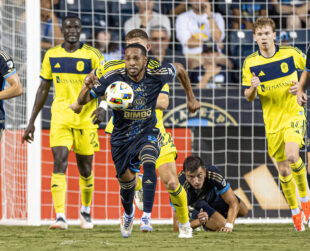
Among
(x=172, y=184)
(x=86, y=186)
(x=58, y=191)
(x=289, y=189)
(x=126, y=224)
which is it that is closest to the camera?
(x=172, y=184)

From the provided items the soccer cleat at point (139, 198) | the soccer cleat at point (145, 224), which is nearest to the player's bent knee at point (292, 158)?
the soccer cleat at point (145, 224)

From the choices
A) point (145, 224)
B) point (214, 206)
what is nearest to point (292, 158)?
point (214, 206)

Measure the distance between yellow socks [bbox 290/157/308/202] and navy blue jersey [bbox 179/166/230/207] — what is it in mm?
751

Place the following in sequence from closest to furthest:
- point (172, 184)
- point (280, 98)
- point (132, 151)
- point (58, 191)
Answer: point (132, 151) → point (172, 184) → point (280, 98) → point (58, 191)

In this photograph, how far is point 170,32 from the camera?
10.2 metres

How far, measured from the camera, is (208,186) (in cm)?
715

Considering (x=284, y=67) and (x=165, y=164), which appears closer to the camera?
(x=165, y=164)

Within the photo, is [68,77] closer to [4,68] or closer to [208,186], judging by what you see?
[4,68]

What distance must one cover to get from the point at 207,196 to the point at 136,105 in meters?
2.10

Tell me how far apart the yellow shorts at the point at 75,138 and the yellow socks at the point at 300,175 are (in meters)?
2.24

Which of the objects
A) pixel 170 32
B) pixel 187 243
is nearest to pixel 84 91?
pixel 187 243

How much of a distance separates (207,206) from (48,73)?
2.23m

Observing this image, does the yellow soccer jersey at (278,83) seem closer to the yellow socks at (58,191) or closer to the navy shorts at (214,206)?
the navy shorts at (214,206)

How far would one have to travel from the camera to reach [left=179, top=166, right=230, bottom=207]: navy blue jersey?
702 cm
